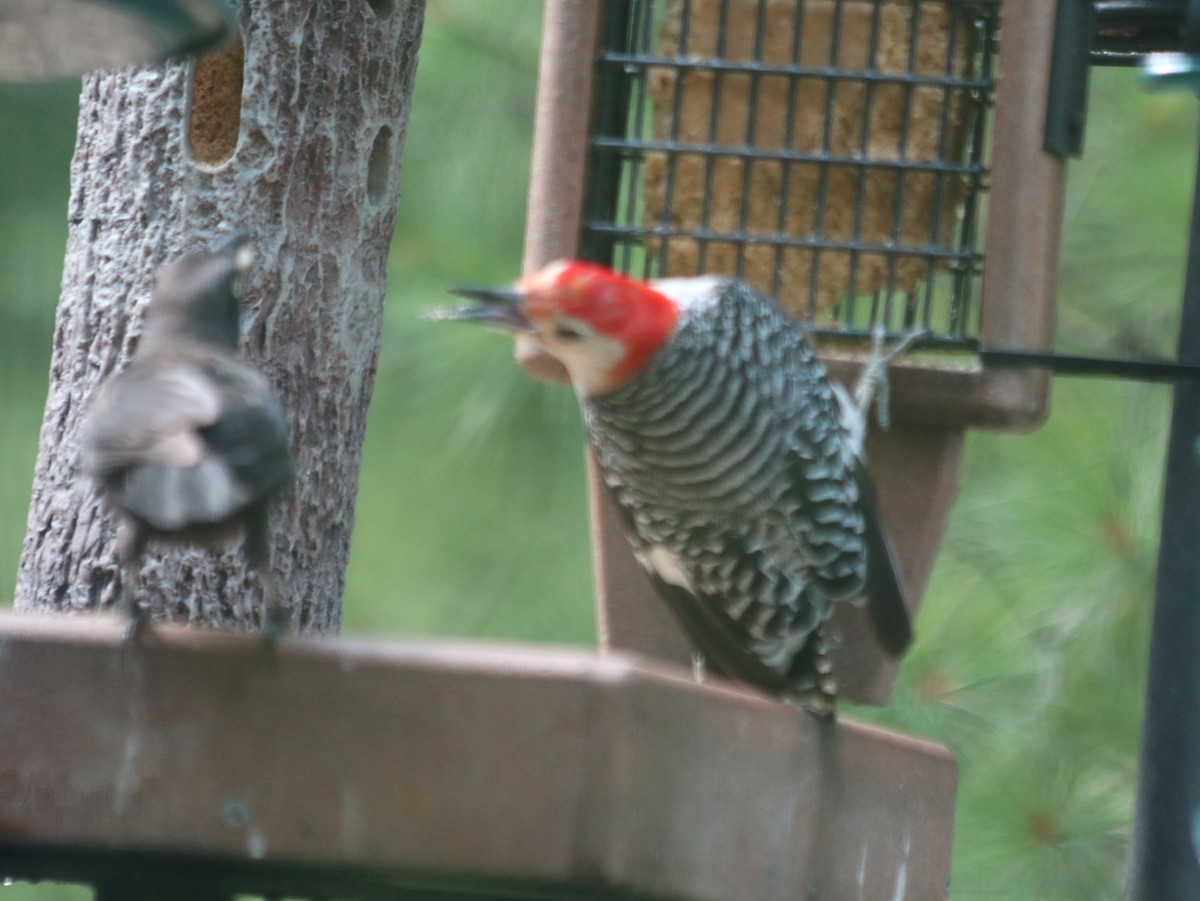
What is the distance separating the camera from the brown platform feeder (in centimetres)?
237

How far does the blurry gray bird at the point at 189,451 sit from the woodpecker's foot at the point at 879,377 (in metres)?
0.93

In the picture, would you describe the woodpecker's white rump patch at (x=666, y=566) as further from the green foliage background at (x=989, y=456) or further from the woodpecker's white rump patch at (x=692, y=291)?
the green foliage background at (x=989, y=456)

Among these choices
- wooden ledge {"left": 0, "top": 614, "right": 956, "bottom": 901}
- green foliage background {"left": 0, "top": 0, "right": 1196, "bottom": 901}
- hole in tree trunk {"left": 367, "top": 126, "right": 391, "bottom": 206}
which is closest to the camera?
wooden ledge {"left": 0, "top": 614, "right": 956, "bottom": 901}

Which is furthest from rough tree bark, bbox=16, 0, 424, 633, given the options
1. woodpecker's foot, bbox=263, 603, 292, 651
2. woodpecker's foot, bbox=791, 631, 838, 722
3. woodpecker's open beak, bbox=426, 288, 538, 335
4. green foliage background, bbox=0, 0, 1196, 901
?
green foliage background, bbox=0, 0, 1196, 901

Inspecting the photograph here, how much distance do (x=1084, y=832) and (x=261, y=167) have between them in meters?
2.55

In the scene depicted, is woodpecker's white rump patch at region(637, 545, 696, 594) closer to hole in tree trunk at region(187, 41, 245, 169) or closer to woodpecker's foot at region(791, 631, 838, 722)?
woodpecker's foot at region(791, 631, 838, 722)

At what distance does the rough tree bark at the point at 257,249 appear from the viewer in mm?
2008

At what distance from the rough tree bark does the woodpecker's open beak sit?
21 centimetres

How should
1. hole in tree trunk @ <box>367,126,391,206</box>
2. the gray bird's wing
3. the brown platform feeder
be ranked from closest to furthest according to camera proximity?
1. the gray bird's wing
2. hole in tree trunk @ <box>367,126,391,206</box>
3. the brown platform feeder

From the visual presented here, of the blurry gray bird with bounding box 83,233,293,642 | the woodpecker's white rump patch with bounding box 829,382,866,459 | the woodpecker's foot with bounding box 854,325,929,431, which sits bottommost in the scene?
the blurry gray bird with bounding box 83,233,293,642

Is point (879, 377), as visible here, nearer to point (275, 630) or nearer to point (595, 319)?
point (595, 319)

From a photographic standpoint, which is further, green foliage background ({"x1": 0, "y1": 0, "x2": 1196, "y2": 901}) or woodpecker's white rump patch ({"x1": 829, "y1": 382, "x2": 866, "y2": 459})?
green foliage background ({"x1": 0, "y1": 0, "x2": 1196, "y2": 901})

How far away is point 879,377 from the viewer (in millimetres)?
2268

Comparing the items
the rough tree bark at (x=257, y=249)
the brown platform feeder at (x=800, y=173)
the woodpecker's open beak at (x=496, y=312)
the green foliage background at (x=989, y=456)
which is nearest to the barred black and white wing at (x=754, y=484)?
the brown platform feeder at (x=800, y=173)
